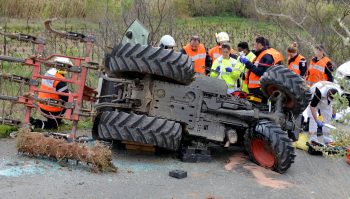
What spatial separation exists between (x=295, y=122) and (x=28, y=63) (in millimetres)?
3908

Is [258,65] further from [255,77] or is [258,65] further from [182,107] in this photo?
[182,107]

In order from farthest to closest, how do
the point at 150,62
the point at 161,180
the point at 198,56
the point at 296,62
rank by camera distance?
the point at 296,62 < the point at 198,56 < the point at 150,62 < the point at 161,180

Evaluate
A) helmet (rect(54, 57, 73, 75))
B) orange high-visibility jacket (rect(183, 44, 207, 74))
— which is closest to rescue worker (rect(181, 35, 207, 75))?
orange high-visibility jacket (rect(183, 44, 207, 74))

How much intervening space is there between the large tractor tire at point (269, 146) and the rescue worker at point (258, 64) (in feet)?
3.86

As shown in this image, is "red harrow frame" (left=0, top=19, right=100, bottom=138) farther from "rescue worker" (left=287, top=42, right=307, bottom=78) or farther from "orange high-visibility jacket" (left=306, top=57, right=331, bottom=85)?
"orange high-visibility jacket" (left=306, top=57, right=331, bottom=85)

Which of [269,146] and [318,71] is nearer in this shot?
[269,146]

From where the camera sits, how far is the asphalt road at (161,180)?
6375 millimetres

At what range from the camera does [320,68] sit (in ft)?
38.5

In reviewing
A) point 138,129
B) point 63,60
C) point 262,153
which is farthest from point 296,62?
point 138,129

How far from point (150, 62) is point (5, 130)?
2512 millimetres

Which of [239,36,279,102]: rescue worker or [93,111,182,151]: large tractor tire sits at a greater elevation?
[239,36,279,102]: rescue worker

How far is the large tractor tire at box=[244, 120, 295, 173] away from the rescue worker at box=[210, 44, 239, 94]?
1.49 m

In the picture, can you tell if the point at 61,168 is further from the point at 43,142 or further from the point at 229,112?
the point at 229,112

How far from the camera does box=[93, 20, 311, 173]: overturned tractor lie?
24.9ft
